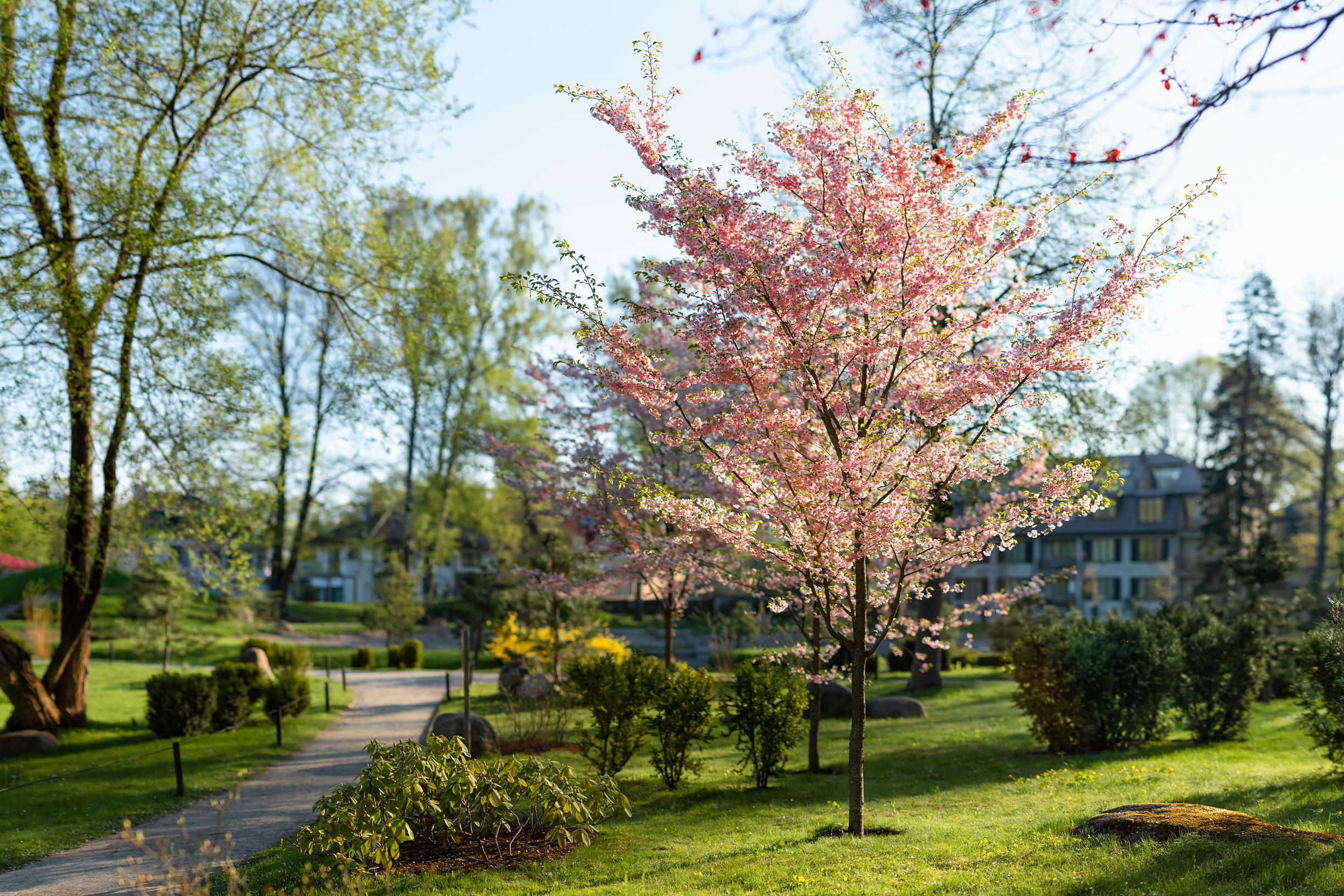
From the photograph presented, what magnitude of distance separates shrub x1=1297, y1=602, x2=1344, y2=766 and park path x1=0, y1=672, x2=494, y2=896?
968cm

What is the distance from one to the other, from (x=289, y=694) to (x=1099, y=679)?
13210mm

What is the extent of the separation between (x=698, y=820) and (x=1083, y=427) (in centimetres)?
1256

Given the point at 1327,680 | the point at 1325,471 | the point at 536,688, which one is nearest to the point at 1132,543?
the point at 1325,471

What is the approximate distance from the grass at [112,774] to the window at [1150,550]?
43776mm

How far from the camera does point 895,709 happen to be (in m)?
16.9

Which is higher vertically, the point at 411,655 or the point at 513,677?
the point at 513,677

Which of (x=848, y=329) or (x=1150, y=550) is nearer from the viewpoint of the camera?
(x=848, y=329)

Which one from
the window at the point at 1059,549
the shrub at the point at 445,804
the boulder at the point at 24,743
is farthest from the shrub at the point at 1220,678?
the window at the point at 1059,549

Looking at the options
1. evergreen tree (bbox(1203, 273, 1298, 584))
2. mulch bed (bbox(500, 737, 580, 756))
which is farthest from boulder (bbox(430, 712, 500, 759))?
evergreen tree (bbox(1203, 273, 1298, 584))

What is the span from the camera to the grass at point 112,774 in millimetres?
9336

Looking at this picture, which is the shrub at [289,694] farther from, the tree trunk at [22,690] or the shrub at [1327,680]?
the shrub at [1327,680]

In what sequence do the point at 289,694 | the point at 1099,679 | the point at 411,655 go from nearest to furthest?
the point at 1099,679 < the point at 289,694 < the point at 411,655

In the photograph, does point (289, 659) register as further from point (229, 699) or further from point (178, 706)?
point (178, 706)

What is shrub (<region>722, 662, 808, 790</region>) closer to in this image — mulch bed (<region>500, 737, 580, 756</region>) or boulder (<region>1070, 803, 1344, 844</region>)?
mulch bed (<region>500, 737, 580, 756</region>)
